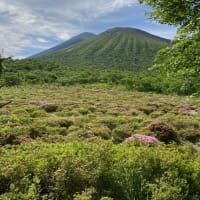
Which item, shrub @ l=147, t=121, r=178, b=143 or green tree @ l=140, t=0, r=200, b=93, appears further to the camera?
shrub @ l=147, t=121, r=178, b=143

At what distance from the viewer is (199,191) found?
7.52 m

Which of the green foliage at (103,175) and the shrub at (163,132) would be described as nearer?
the green foliage at (103,175)

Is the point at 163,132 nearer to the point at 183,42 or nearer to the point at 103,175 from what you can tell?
the point at 183,42

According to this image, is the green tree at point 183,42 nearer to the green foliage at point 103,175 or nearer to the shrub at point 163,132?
the green foliage at point 103,175

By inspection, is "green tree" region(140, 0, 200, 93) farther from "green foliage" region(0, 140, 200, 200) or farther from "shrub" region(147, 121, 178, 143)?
"shrub" region(147, 121, 178, 143)

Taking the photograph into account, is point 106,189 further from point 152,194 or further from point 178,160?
point 178,160

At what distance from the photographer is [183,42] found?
31.7 ft

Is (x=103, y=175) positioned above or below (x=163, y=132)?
above

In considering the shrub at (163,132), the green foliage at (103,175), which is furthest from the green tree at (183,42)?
the shrub at (163,132)

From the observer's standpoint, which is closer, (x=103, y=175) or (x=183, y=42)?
(x=103, y=175)

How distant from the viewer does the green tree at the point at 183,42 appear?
9.38 m

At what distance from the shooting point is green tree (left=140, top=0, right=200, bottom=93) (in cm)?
938

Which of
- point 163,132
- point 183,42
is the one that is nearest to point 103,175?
point 183,42

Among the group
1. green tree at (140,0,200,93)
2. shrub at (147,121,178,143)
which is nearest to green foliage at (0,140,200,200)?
green tree at (140,0,200,93)
